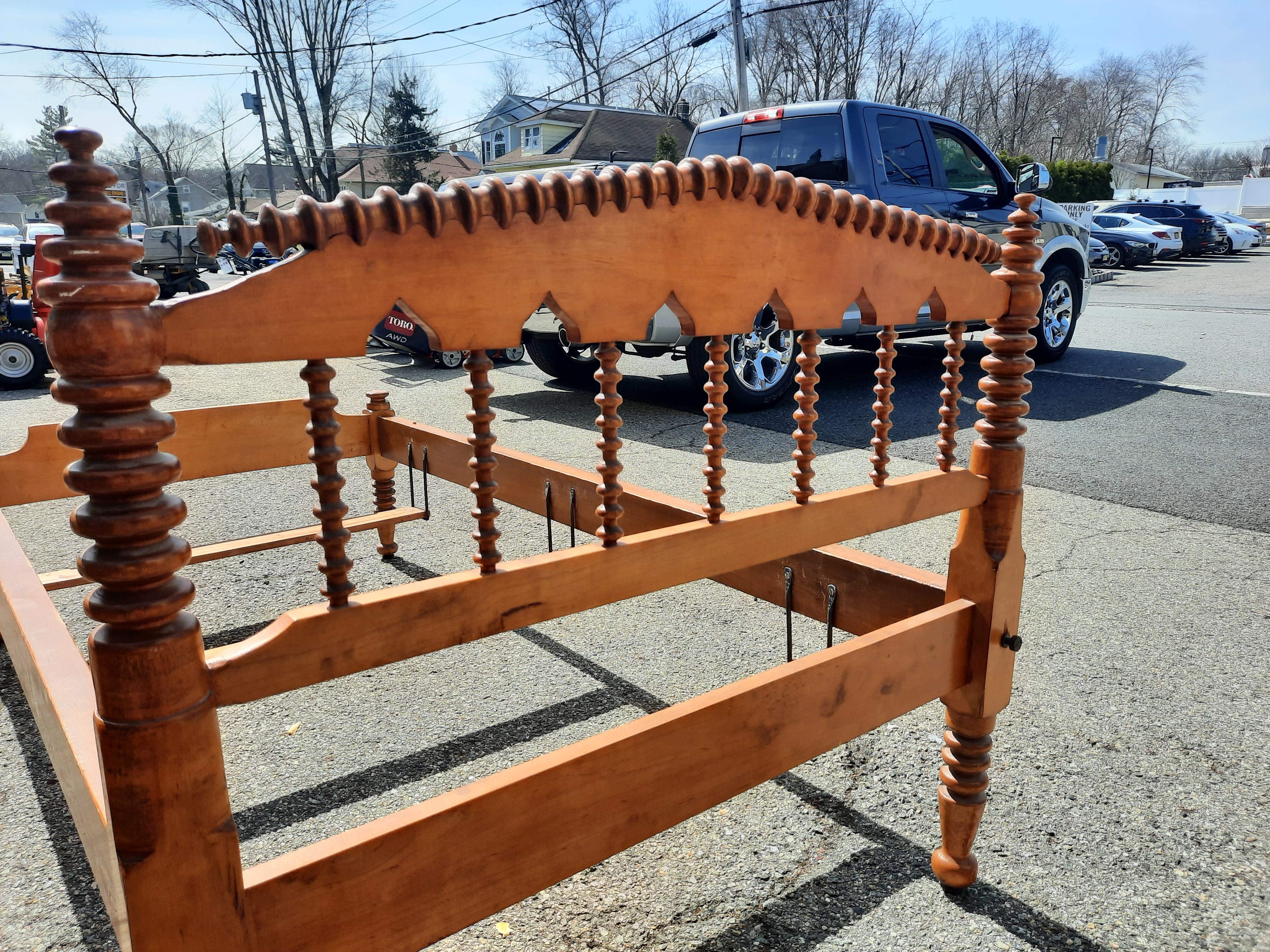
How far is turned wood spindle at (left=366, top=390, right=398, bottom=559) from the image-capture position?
343 centimetres

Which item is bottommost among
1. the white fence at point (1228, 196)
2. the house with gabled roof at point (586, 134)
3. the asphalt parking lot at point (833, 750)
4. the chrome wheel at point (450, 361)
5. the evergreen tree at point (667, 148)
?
the asphalt parking lot at point (833, 750)

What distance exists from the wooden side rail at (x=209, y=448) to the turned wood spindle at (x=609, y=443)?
5.87 ft

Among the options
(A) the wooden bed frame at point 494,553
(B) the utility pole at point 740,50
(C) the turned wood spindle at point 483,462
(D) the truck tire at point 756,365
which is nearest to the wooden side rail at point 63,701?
(A) the wooden bed frame at point 494,553

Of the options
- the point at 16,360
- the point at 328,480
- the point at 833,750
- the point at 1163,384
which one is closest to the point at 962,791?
the point at 833,750

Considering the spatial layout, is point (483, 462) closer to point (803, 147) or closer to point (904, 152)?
point (803, 147)

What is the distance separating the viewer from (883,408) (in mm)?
1557

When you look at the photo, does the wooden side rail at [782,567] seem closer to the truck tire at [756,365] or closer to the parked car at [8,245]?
the truck tire at [756,365]

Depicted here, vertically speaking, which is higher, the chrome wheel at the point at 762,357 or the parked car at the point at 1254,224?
the parked car at the point at 1254,224

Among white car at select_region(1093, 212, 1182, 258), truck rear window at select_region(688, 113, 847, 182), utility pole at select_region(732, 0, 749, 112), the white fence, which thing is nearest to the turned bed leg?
truck rear window at select_region(688, 113, 847, 182)

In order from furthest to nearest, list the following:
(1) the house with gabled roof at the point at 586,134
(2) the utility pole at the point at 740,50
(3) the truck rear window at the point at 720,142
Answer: (1) the house with gabled roof at the point at 586,134 → (2) the utility pole at the point at 740,50 → (3) the truck rear window at the point at 720,142

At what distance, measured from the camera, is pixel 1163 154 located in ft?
255

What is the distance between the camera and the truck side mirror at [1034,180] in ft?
14.3

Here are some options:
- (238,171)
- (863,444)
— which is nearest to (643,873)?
(863,444)

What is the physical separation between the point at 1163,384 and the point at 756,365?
3.72 metres
